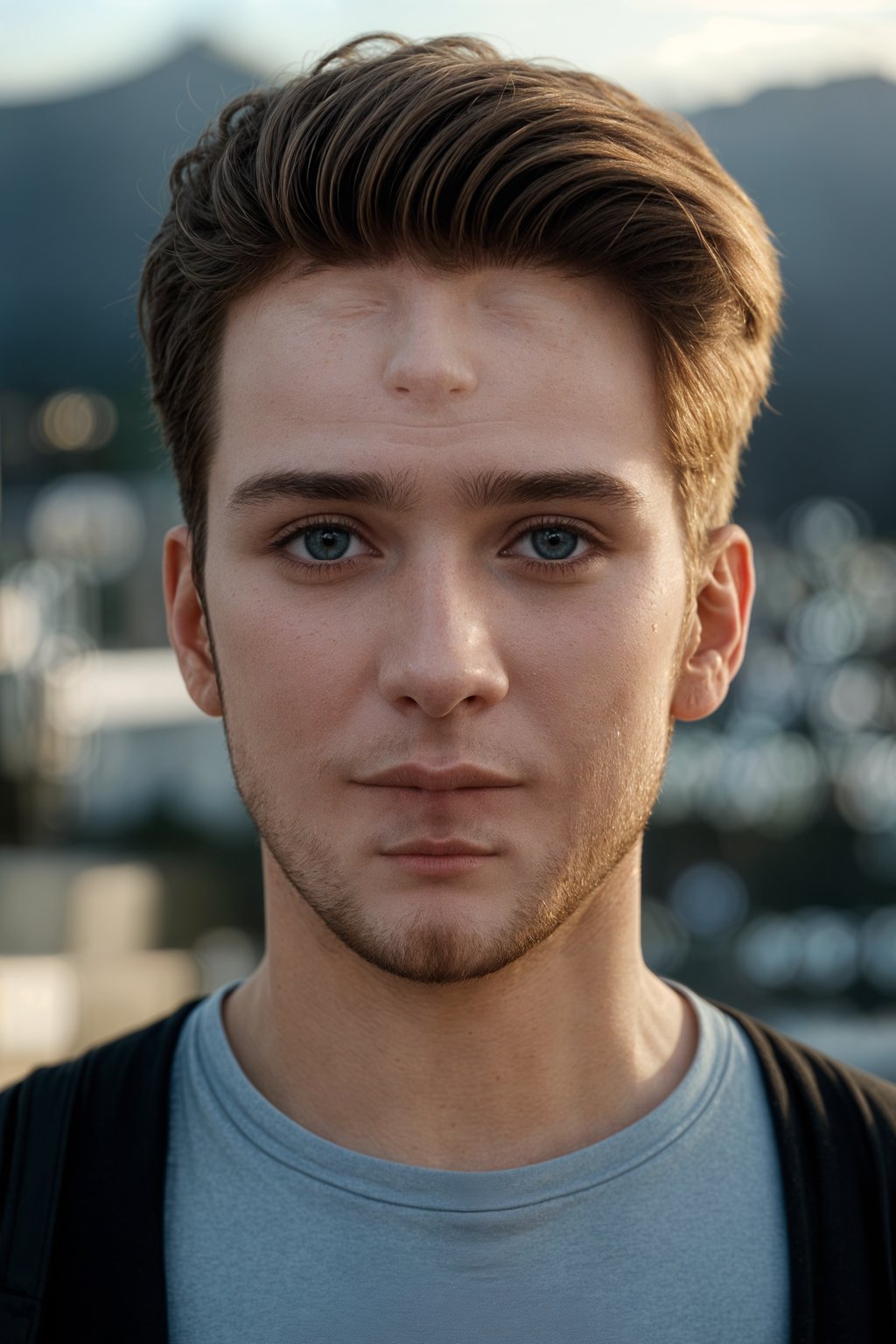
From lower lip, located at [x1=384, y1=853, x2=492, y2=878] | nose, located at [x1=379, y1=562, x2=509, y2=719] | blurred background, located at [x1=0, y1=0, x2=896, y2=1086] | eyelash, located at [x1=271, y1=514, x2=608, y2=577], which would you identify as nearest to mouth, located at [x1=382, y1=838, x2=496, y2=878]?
lower lip, located at [x1=384, y1=853, x2=492, y2=878]

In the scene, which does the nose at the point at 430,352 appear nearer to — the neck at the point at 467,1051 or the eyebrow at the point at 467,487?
the eyebrow at the point at 467,487

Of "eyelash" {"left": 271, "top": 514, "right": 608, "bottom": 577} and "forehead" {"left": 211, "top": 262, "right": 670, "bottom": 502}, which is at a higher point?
"forehead" {"left": 211, "top": 262, "right": 670, "bottom": 502}

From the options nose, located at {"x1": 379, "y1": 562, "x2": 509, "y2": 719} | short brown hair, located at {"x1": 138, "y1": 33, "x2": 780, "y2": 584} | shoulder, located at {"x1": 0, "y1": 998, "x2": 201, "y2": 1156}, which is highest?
short brown hair, located at {"x1": 138, "y1": 33, "x2": 780, "y2": 584}

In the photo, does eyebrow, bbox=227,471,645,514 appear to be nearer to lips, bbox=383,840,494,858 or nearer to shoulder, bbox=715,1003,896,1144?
lips, bbox=383,840,494,858

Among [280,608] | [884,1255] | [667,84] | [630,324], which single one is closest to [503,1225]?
[884,1255]

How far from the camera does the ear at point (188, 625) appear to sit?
209cm

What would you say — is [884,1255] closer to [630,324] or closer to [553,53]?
[630,324]

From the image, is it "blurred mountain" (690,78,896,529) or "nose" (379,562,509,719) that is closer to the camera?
"nose" (379,562,509,719)

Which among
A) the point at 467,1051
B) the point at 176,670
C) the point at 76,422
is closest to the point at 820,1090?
the point at 467,1051

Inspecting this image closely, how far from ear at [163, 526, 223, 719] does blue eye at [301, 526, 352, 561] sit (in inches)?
11.1

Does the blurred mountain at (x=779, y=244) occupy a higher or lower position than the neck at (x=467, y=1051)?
higher

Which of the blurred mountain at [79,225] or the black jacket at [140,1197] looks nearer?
the black jacket at [140,1197]

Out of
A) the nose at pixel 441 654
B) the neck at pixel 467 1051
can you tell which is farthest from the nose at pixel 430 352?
the neck at pixel 467 1051

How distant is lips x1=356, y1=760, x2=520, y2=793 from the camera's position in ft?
5.67
